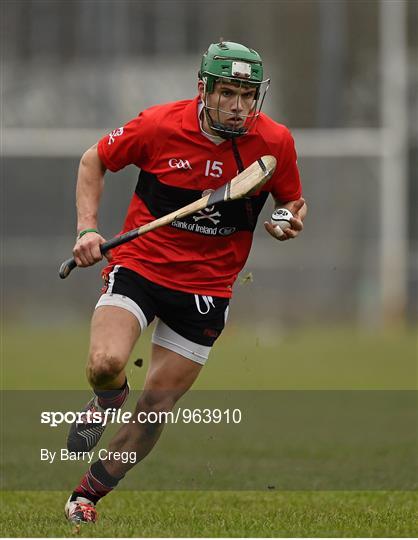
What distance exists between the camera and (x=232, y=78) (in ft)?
16.4

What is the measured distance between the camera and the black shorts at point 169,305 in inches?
201

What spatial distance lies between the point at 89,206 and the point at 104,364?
73 cm

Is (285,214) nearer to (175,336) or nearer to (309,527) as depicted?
(175,336)

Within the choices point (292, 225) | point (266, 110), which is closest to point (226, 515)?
point (292, 225)

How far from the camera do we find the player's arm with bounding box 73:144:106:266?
4902 mm

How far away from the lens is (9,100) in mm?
20531

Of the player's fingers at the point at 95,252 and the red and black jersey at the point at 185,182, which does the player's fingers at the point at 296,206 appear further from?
the player's fingers at the point at 95,252

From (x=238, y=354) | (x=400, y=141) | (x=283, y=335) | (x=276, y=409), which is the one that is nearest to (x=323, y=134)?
(x=400, y=141)

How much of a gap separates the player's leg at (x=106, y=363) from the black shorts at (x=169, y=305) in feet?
0.25

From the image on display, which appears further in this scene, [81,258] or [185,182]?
[185,182]

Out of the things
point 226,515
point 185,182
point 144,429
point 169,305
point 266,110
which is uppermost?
point 185,182

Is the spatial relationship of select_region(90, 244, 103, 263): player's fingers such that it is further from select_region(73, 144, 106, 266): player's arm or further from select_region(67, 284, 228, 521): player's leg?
select_region(67, 284, 228, 521): player's leg

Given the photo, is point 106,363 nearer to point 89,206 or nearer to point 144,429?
point 144,429

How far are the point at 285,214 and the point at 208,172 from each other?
0.37 meters
